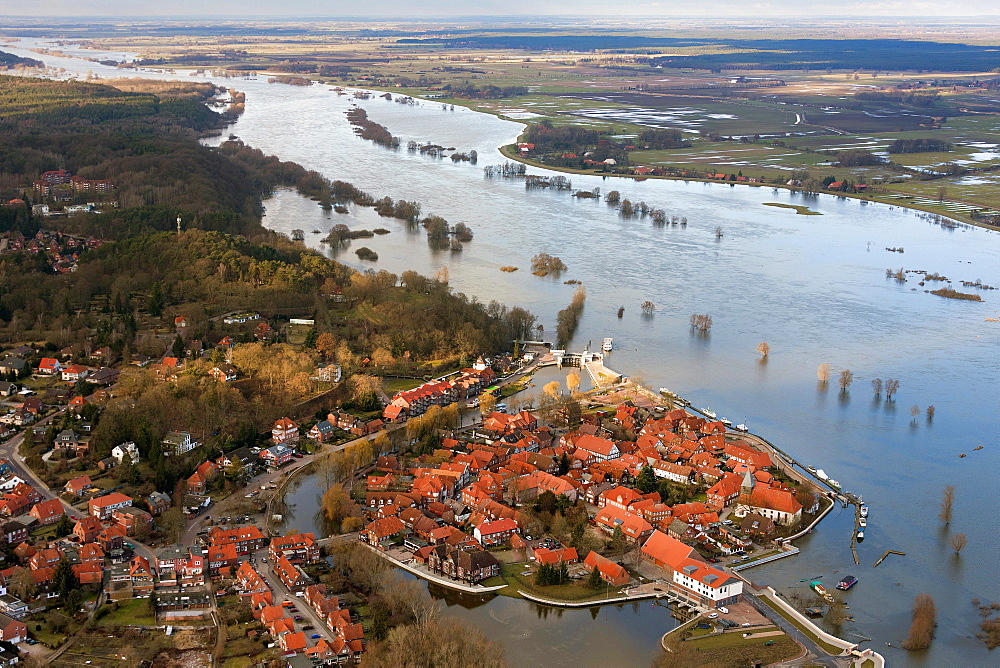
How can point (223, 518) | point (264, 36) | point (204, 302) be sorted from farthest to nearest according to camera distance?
point (264, 36), point (204, 302), point (223, 518)

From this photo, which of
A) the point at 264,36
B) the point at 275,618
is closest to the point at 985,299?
the point at 275,618

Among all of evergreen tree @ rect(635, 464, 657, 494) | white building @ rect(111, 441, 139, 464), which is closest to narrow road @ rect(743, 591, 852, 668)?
evergreen tree @ rect(635, 464, 657, 494)

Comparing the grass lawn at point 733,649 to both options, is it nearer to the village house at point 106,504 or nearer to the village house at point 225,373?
the village house at point 106,504

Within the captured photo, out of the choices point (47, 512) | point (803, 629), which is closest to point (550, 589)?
point (803, 629)

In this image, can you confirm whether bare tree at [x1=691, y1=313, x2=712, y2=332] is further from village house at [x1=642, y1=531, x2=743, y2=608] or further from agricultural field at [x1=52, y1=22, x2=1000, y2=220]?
agricultural field at [x1=52, y1=22, x2=1000, y2=220]

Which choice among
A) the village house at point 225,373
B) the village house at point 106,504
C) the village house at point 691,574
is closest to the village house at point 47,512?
the village house at point 106,504

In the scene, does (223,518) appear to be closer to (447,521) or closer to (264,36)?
(447,521)
